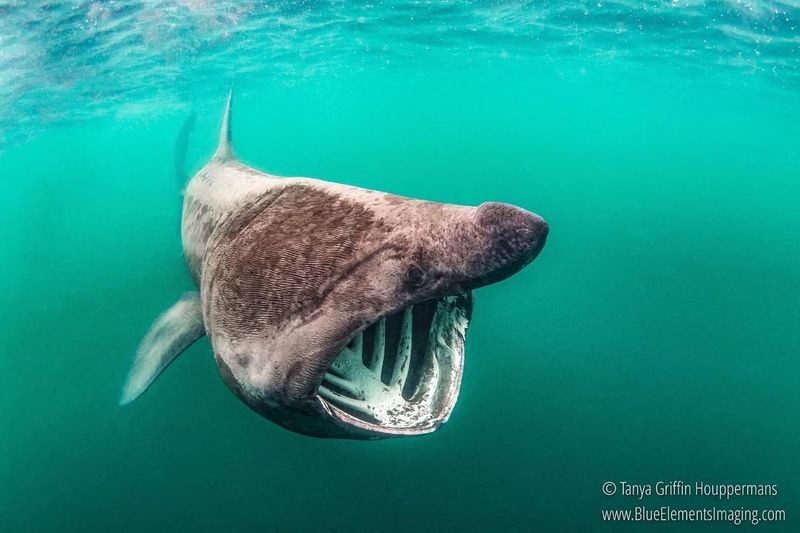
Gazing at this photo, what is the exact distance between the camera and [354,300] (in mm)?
2576

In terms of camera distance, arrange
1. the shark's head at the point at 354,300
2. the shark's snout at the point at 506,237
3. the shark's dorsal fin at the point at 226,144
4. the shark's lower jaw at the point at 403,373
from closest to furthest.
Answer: the shark's snout at the point at 506,237 < the shark's head at the point at 354,300 < the shark's lower jaw at the point at 403,373 < the shark's dorsal fin at the point at 226,144

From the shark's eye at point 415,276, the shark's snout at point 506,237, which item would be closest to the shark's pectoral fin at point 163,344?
the shark's eye at point 415,276

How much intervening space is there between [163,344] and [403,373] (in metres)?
2.89

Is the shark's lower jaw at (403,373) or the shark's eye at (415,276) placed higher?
the shark's eye at (415,276)

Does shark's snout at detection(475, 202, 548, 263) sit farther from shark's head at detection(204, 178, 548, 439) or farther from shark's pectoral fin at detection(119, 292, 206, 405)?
shark's pectoral fin at detection(119, 292, 206, 405)

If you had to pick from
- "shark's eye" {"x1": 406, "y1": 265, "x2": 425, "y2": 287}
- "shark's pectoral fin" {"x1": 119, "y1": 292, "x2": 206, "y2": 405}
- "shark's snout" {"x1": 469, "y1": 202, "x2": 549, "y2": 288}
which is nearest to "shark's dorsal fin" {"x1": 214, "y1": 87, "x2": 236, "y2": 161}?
"shark's pectoral fin" {"x1": 119, "y1": 292, "x2": 206, "y2": 405}

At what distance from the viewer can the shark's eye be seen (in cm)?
251

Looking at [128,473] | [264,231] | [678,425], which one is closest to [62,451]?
[128,473]

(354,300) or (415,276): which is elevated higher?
(415,276)

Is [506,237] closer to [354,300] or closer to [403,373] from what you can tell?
[354,300]

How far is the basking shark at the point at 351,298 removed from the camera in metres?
2.49

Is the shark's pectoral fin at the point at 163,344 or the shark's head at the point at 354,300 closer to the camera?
the shark's head at the point at 354,300

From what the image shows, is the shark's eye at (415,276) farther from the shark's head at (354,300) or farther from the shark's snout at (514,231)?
the shark's snout at (514,231)

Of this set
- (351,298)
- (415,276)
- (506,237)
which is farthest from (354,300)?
(506,237)
